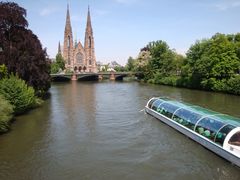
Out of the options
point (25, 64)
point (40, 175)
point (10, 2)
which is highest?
point (10, 2)

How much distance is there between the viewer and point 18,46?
32.0m

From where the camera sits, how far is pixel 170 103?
81.4ft

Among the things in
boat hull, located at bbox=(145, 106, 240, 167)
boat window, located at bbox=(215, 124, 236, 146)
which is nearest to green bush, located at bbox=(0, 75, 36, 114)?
boat hull, located at bbox=(145, 106, 240, 167)

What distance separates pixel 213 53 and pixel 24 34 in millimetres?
31949

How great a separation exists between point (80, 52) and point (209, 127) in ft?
433

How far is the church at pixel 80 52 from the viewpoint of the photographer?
471ft

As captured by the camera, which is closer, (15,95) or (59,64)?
(15,95)

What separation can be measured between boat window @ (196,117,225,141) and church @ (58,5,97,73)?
5027 inches

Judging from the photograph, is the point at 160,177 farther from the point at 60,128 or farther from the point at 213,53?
the point at 213,53

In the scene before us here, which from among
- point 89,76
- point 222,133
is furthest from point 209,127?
point 89,76

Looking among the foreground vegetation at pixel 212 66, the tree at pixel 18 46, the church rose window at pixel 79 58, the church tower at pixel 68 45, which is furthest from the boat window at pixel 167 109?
the church rose window at pixel 79 58

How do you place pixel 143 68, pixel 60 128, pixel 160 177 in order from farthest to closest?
pixel 143 68 → pixel 60 128 → pixel 160 177

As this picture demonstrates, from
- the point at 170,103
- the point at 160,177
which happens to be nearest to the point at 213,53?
the point at 170,103

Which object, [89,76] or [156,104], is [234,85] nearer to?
[156,104]
